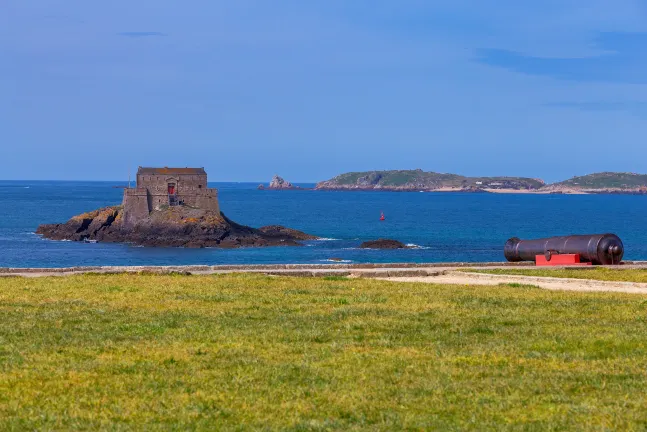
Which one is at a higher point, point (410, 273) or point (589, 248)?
point (589, 248)

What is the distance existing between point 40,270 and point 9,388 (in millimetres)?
20567

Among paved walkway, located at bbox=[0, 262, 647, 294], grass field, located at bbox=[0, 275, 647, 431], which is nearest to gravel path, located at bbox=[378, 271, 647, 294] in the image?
paved walkway, located at bbox=[0, 262, 647, 294]

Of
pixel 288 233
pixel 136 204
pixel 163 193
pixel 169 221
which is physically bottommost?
pixel 288 233

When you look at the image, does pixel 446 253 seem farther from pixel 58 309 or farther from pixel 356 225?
pixel 58 309

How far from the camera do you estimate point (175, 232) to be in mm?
92688

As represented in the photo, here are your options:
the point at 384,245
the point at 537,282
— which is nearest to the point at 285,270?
the point at 537,282

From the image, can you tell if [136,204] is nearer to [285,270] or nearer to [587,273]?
[285,270]

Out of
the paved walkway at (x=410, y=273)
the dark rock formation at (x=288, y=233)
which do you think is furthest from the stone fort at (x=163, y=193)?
the paved walkway at (x=410, y=273)

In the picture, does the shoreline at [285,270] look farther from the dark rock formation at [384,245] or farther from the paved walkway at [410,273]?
the dark rock formation at [384,245]

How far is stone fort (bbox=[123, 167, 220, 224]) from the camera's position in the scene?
9481 cm

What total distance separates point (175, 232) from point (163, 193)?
4.96 meters

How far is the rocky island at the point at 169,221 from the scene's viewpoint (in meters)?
91.6

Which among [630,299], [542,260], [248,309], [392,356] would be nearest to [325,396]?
[392,356]

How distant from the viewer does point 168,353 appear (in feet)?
44.9
